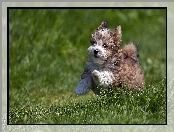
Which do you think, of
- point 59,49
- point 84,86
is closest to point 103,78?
point 84,86

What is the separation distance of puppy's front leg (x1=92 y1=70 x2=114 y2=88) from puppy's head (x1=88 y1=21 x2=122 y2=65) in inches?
5.9

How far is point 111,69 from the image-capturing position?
8.98 meters

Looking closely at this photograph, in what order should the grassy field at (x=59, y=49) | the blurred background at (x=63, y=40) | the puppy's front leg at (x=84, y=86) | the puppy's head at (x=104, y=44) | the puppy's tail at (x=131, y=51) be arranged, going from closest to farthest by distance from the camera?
1. the puppy's head at (x=104, y=44)
2. the puppy's front leg at (x=84, y=86)
3. the puppy's tail at (x=131, y=51)
4. the grassy field at (x=59, y=49)
5. the blurred background at (x=63, y=40)

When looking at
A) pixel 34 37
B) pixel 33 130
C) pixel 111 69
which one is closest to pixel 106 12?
pixel 34 37

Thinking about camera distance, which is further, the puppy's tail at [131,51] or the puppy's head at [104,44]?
the puppy's tail at [131,51]

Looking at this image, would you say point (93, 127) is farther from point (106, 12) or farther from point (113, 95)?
point (106, 12)

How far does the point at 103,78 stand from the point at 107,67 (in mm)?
197

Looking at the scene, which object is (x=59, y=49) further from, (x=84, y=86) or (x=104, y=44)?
(x=104, y=44)

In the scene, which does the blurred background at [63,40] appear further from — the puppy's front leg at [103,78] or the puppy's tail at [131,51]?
the puppy's front leg at [103,78]

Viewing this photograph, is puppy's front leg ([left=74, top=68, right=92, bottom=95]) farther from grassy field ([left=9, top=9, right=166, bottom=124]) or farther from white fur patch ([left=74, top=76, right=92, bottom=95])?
grassy field ([left=9, top=9, right=166, bottom=124])

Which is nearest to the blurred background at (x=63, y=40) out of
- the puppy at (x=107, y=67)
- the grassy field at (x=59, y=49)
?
the grassy field at (x=59, y=49)

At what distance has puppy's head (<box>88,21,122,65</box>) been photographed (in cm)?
873

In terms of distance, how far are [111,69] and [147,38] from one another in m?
5.07

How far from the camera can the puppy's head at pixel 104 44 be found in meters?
8.73
